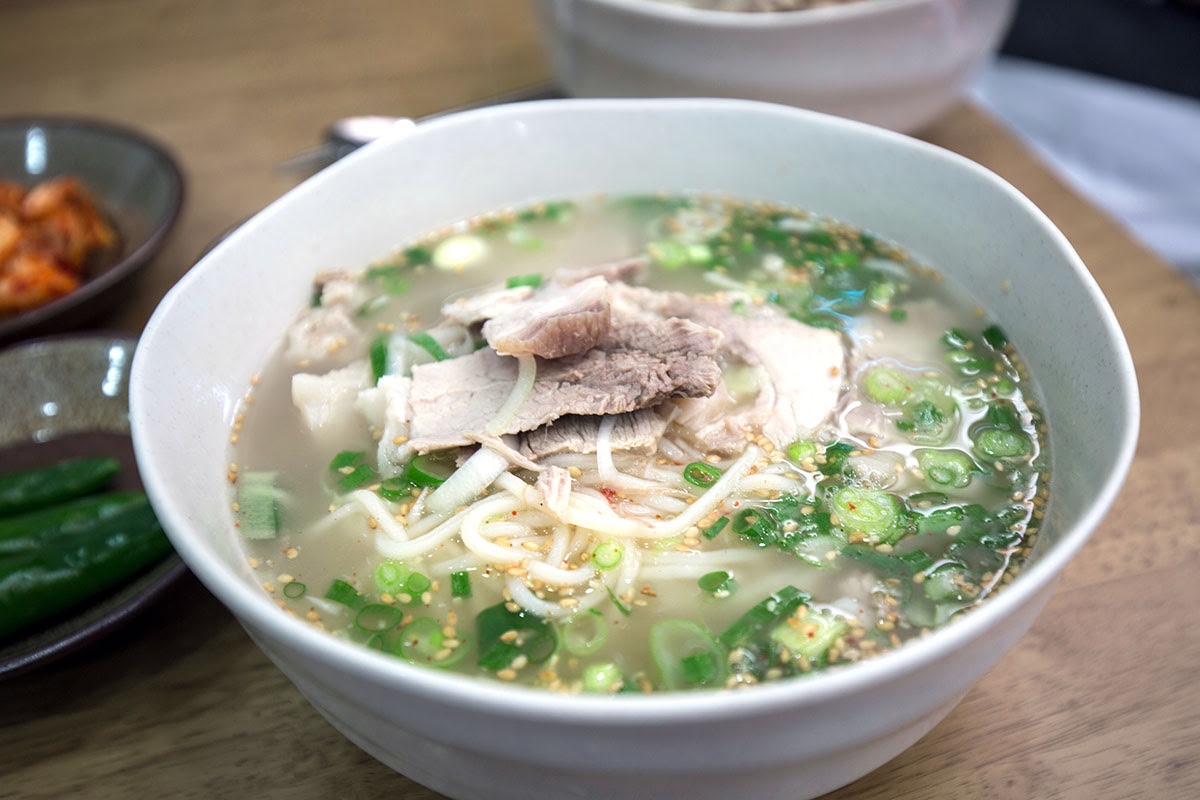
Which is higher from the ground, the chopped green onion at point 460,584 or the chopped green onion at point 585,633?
the chopped green onion at point 585,633

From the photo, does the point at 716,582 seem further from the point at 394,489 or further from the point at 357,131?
the point at 357,131

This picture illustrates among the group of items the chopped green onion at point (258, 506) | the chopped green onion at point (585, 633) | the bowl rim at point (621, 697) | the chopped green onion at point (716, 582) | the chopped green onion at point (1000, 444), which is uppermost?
the bowl rim at point (621, 697)

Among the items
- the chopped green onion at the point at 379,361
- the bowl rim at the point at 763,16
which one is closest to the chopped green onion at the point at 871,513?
the chopped green onion at the point at 379,361

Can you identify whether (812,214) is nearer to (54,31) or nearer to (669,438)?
(669,438)

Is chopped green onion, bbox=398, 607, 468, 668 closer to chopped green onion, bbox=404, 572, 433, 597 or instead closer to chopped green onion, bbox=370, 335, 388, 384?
chopped green onion, bbox=404, 572, 433, 597

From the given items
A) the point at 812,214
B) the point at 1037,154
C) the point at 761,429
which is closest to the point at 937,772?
the point at 761,429

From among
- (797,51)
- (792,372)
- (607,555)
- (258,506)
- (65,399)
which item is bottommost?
(65,399)

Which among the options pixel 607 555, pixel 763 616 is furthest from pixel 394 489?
pixel 763 616

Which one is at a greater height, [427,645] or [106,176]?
[427,645]

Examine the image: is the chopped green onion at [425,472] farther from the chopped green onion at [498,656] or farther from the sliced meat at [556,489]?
the chopped green onion at [498,656]
